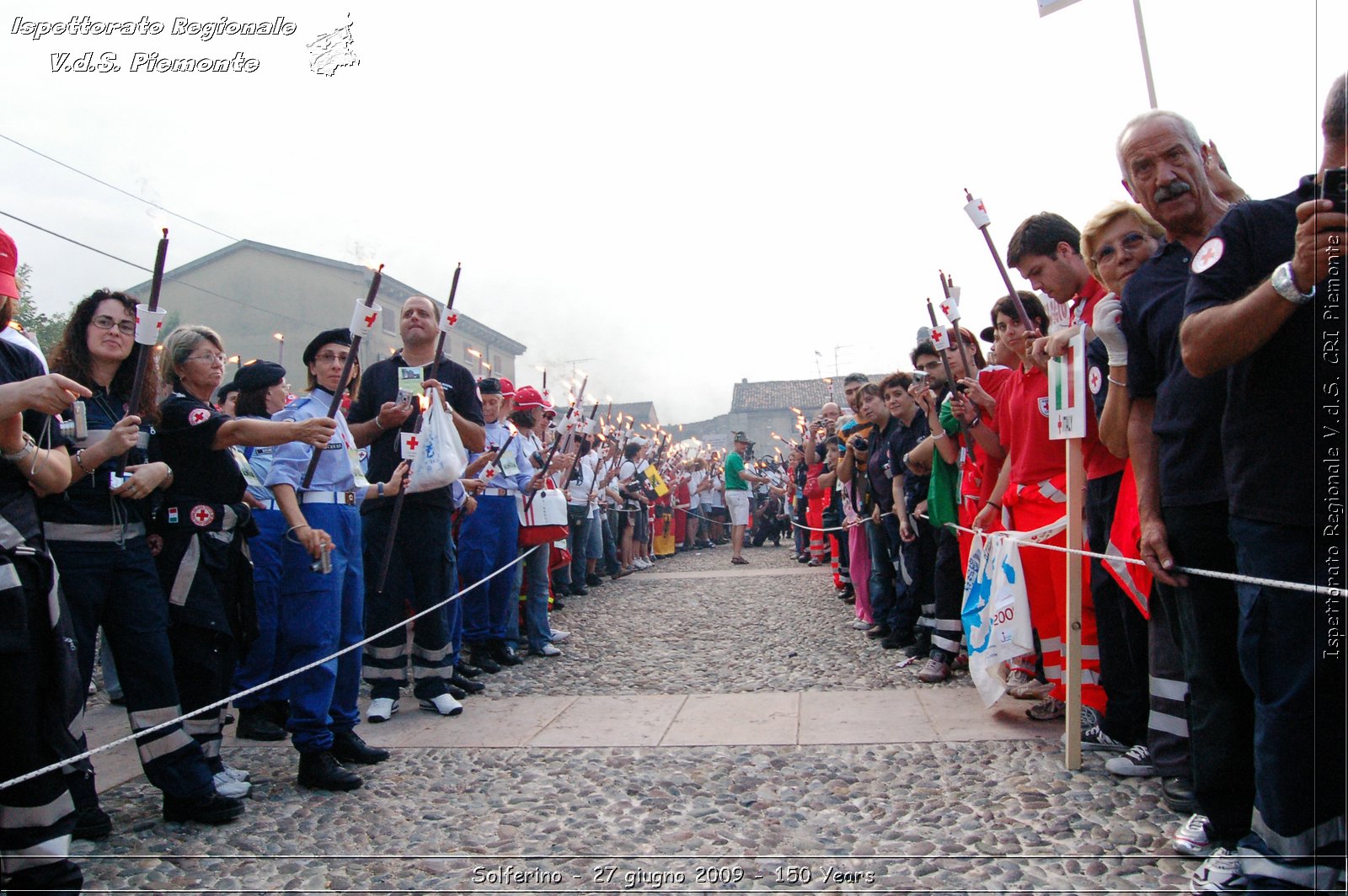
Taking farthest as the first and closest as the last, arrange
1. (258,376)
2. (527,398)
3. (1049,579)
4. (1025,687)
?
(527,398) < (1025,687) < (258,376) < (1049,579)

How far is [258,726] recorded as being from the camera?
4.82m

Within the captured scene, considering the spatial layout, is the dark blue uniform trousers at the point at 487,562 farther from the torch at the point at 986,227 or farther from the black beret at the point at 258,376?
the torch at the point at 986,227

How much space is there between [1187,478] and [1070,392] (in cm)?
96

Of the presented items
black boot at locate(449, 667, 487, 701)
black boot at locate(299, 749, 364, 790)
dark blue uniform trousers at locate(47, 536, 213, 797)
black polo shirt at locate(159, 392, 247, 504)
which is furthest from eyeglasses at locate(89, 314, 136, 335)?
black boot at locate(449, 667, 487, 701)

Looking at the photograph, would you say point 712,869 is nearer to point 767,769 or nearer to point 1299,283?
point 767,769

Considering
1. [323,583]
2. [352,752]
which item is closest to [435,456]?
[323,583]

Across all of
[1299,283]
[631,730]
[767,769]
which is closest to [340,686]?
[631,730]

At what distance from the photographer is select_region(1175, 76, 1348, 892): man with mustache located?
203 centimetres

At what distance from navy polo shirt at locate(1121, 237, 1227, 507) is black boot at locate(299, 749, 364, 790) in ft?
11.1

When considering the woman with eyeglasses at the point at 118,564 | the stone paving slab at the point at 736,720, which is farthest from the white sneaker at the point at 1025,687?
the woman with eyeglasses at the point at 118,564

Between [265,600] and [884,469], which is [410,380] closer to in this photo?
[265,600]

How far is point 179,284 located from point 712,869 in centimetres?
3515

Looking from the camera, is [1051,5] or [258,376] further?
[258,376]

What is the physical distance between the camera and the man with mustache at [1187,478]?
2.50 meters
